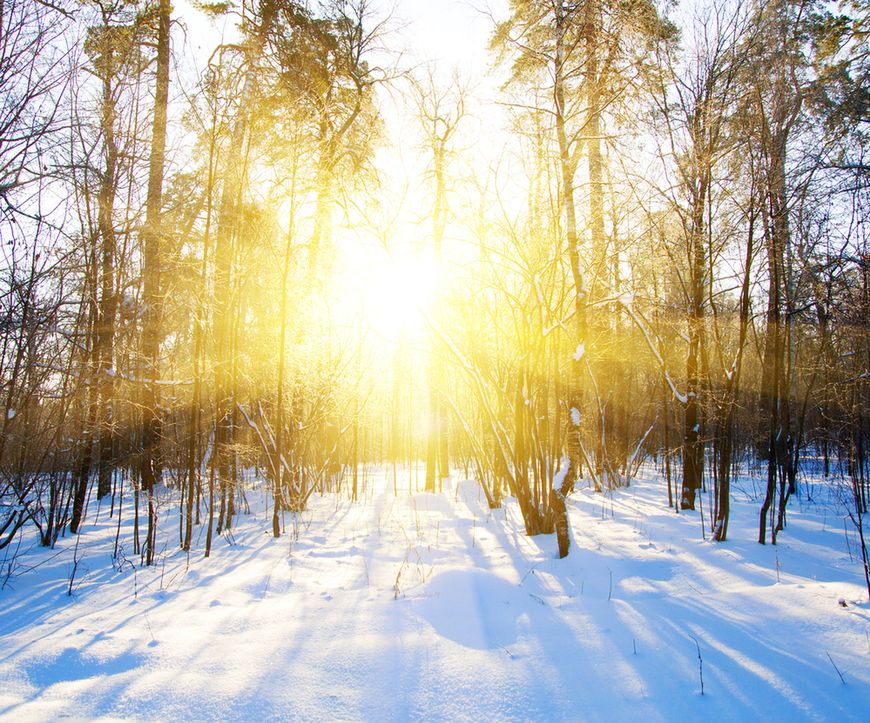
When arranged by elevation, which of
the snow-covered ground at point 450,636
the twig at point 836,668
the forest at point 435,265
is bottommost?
the snow-covered ground at point 450,636

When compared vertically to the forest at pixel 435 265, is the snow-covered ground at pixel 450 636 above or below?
below

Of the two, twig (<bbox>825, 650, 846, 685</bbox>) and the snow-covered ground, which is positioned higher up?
twig (<bbox>825, 650, 846, 685</bbox>)

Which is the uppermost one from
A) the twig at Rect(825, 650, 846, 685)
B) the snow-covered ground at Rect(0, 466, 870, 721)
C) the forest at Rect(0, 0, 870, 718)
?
the forest at Rect(0, 0, 870, 718)

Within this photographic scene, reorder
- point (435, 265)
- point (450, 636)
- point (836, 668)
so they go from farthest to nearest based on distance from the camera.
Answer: point (435, 265), point (450, 636), point (836, 668)

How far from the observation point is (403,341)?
890 cm

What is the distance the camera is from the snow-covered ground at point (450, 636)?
247cm

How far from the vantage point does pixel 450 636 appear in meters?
3.24

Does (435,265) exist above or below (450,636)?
above

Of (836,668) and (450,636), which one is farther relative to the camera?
(450,636)

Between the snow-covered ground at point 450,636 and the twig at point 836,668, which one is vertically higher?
the twig at point 836,668

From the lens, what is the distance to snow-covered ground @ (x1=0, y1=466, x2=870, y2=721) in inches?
97.1

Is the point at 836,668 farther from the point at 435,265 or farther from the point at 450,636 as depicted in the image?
the point at 435,265

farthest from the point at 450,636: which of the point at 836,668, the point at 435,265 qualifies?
the point at 435,265

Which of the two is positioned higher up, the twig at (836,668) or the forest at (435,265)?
the forest at (435,265)
